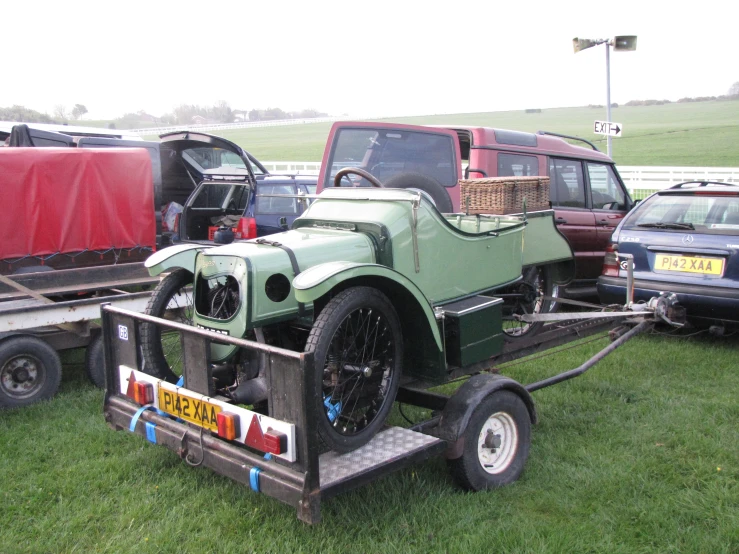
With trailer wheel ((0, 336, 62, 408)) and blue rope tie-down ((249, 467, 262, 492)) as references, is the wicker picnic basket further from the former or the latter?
trailer wheel ((0, 336, 62, 408))

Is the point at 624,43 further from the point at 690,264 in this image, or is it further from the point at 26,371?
the point at 26,371

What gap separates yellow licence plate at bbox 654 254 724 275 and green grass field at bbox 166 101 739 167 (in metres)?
30.9

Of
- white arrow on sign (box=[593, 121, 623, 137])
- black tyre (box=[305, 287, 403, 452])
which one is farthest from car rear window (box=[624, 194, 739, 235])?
white arrow on sign (box=[593, 121, 623, 137])

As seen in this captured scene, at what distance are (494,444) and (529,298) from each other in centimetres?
219

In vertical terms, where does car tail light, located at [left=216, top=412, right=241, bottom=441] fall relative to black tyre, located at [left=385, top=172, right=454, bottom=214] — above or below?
below

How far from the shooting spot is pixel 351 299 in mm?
3436

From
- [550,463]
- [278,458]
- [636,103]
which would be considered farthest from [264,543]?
[636,103]

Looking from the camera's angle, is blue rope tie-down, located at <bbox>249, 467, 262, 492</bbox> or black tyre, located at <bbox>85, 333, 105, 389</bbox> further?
black tyre, located at <bbox>85, 333, 105, 389</bbox>

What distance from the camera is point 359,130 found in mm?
6973

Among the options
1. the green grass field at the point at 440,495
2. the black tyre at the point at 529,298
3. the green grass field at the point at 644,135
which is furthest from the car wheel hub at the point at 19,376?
the green grass field at the point at 644,135

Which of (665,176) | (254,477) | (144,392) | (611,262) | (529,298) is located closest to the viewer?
(254,477)

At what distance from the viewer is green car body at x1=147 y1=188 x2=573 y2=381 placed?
3650mm

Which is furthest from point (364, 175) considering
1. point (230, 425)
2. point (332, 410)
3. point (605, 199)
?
point (605, 199)

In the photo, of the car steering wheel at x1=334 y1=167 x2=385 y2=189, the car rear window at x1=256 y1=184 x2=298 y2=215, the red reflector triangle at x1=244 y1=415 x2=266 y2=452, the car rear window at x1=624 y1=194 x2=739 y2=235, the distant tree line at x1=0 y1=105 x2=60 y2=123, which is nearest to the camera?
the red reflector triangle at x1=244 y1=415 x2=266 y2=452
